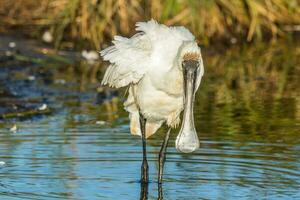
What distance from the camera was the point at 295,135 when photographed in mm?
9430

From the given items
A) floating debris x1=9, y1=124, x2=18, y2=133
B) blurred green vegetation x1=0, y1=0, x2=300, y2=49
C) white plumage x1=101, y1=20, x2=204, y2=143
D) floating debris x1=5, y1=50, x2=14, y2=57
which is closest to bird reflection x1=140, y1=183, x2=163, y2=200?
white plumage x1=101, y1=20, x2=204, y2=143

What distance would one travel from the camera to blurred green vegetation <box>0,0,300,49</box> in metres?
15.5

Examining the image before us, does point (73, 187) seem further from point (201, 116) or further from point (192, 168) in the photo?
point (201, 116)

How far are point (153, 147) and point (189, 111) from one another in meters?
1.82

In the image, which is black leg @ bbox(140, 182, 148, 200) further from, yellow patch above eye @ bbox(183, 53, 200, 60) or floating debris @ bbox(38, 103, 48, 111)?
floating debris @ bbox(38, 103, 48, 111)

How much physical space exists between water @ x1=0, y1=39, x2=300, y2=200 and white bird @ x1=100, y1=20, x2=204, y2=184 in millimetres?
369

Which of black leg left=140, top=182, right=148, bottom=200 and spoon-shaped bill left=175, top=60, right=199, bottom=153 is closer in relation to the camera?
black leg left=140, top=182, right=148, bottom=200

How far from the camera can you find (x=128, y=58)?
8094 millimetres

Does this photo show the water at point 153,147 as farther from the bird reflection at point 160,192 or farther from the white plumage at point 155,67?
the white plumage at point 155,67

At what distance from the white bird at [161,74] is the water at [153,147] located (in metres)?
0.37

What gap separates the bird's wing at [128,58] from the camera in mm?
7922

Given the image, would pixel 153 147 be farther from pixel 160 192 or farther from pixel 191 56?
pixel 191 56

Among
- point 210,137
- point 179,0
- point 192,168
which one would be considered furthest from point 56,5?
point 192,168

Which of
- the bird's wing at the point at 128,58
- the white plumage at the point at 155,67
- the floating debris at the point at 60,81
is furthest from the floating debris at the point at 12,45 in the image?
the white plumage at the point at 155,67
